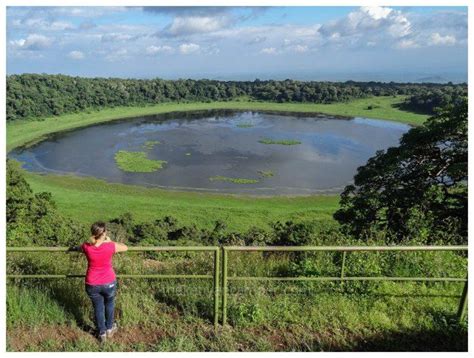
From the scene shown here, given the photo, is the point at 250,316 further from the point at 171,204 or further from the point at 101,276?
the point at 171,204

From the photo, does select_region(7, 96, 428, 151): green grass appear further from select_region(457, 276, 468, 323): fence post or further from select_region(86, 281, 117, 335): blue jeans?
select_region(457, 276, 468, 323): fence post

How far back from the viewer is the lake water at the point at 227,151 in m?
44.3

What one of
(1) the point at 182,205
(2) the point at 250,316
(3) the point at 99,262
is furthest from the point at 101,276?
(1) the point at 182,205

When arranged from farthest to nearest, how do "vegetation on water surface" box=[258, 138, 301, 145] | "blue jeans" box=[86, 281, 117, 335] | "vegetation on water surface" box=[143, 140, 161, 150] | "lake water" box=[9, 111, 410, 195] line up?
"vegetation on water surface" box=[258, 138, 301, 145]
"vegetation on water surface" box=[143, 140, 161, 150]
"lake water" box=[9, 111, 410, 195]
"blue jeans" box=[86, 281, 117, 335]

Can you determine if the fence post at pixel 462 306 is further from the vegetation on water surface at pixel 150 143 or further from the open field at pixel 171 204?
the vegetation on water surface at pixel 150 143

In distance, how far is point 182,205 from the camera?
35.8 metres

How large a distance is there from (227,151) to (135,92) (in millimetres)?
65542

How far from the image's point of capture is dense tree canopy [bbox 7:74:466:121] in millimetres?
94750

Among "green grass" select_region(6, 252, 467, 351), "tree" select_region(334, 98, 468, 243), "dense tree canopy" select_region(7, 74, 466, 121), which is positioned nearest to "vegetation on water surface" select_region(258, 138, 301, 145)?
"tree" select_region(334, 98, 468, 243)

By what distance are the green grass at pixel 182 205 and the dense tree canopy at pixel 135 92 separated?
5467cm

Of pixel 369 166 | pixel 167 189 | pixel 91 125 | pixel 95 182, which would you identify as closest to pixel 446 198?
pixel 369 166

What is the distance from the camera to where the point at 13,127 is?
77500mm

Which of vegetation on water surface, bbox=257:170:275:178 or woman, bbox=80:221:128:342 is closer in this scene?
woman, bbox=80:221:128:342

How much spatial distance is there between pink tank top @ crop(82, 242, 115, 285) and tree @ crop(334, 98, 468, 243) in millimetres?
11920
